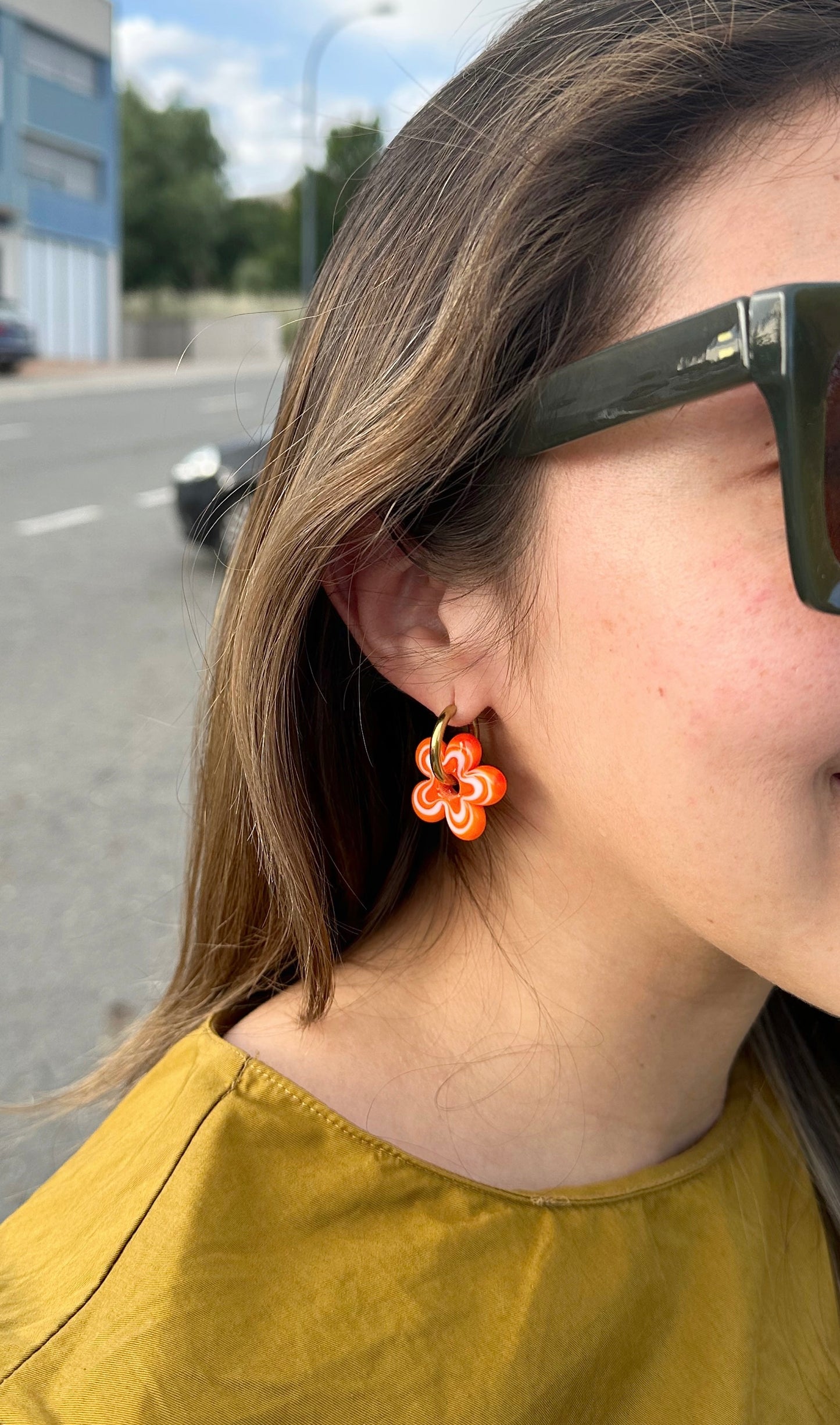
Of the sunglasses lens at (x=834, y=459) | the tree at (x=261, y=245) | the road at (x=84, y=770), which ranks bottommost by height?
the road at (x=84, y=770)

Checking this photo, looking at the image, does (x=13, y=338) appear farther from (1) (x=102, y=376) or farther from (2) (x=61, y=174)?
(2) (x=61, y=174)

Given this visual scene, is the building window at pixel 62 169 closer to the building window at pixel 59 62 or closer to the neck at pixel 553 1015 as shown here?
the building window at pixel 59 62

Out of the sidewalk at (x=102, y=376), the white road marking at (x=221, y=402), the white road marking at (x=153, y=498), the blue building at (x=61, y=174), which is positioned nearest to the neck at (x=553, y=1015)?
the white road marking at (x=153, y=498)

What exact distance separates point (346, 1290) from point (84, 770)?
3.85 meters

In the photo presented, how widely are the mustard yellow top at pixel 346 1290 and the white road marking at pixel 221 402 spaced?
1721 centimetres

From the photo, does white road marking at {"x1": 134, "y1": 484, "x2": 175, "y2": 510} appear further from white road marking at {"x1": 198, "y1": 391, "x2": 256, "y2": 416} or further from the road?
white road marking at {"x1": 198, "y1": 391, "x2": 256, "y2": 416}

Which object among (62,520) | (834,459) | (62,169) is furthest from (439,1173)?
(62,169)

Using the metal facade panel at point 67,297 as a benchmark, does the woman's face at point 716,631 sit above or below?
below

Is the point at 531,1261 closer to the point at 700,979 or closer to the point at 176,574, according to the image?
the point at 700,979

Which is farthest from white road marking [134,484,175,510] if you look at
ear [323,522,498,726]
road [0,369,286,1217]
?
ear [323,522,498,726]

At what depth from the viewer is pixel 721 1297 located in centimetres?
129

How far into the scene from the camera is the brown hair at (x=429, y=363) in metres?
1.12

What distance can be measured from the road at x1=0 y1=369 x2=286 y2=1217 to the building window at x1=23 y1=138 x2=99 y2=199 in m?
27.7

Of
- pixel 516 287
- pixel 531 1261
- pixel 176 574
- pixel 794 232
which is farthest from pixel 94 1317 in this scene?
pixel 176 574
